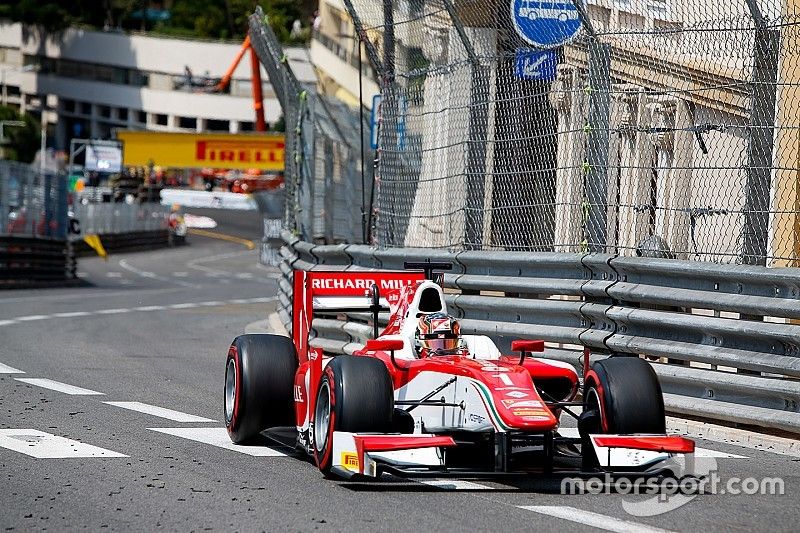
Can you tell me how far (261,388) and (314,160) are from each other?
7675 millimetres

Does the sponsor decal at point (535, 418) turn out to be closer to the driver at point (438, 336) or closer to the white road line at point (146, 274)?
the driver at point (438, 336)

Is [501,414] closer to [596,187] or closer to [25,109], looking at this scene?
[596,187]

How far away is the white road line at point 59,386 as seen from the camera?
11109mm

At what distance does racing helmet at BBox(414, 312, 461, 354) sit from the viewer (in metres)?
8.20

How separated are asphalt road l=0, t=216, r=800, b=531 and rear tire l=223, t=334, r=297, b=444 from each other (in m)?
0.15

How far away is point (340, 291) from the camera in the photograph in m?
9.64

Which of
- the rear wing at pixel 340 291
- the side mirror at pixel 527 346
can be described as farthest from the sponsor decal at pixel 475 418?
the rear wing at pixel 340 291

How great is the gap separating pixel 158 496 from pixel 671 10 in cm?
518

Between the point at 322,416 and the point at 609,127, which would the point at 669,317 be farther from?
the point at 322,416

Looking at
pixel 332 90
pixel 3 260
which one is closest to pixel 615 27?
pixel 3 260

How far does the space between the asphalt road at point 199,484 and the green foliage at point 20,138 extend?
286 feet

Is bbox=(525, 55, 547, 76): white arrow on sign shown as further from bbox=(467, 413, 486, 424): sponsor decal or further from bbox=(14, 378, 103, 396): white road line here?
bbox=(467, 413, 486, 424): sponsor decal

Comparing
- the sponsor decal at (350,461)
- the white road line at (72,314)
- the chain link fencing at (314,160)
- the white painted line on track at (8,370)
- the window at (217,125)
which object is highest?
the window at (217,125)

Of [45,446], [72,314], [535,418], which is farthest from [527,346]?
[72,314]
